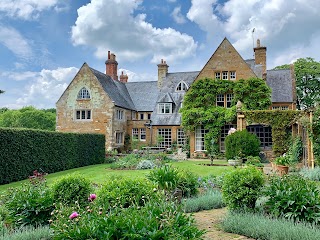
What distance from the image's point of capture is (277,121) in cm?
2277

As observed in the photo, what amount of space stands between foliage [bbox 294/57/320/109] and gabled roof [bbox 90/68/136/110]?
91.1 feet

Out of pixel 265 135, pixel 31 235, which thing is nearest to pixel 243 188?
pixel 31 235

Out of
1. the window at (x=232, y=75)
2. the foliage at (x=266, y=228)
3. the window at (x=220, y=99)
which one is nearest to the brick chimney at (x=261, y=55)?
the window at (x=232, y=75)

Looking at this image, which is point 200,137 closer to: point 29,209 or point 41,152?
point 41,152

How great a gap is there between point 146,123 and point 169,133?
2.87 m

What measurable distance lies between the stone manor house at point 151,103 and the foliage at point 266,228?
22374mm

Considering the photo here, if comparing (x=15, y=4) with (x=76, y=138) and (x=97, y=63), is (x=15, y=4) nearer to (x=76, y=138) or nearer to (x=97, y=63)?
(x=76, y=138)

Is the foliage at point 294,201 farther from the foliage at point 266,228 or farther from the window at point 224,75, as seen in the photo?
the window at point 224,75

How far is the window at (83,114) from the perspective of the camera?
3272 centimetres

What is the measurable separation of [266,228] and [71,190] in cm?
423

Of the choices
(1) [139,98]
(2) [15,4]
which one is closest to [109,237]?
(2) [15,4]

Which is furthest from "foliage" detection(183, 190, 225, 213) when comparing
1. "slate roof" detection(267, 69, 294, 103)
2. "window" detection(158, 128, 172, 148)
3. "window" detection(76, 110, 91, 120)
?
"window" detection(76, 110, 91, 120)

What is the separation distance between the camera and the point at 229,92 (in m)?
27.7

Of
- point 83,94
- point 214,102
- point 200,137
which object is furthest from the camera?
point 83,94
